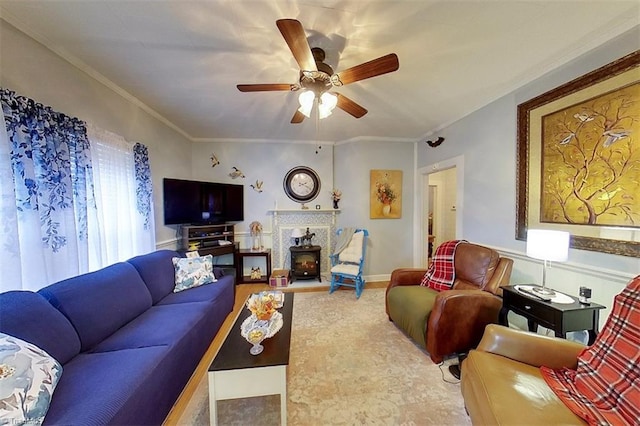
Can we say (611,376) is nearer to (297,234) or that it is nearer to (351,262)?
(351,262)

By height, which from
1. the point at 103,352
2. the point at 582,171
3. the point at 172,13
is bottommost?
the point at 103,352

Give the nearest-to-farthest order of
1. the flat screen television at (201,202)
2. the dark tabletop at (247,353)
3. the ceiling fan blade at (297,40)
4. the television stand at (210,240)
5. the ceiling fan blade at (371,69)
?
the ceiling fan blade at (297,40), the dark tabletop at (247,353), the ceiling fan blade at (371,69), the flat screen television at (201,202), the television stand at (210,240)

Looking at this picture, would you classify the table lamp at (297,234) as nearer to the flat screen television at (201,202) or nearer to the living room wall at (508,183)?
the flat screen television at (201,202)

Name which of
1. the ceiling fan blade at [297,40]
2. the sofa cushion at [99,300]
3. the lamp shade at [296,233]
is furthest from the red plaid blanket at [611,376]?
the lamp shade at [296,233]

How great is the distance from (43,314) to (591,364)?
2.98 meters

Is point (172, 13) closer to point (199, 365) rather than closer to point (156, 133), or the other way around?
point (156, 133)

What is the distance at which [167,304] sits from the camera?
218 centimetres

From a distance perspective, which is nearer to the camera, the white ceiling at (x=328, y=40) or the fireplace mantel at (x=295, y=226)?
the white ceiling at (x=328, y=40)

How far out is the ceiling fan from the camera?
1.35m

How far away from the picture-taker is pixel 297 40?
1.37 meters

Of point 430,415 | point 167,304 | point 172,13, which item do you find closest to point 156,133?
point 172,13

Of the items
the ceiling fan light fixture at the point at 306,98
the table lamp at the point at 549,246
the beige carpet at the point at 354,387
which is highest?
the ceiling fan light fixture at the point at 306,98

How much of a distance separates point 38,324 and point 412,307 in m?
2.64

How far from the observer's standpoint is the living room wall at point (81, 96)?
1565mm
